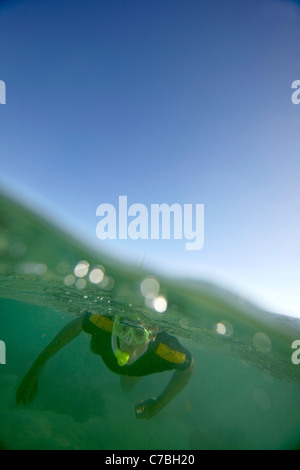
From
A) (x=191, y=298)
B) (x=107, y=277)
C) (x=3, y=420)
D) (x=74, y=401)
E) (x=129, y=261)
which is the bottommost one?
(x=74, y=401)

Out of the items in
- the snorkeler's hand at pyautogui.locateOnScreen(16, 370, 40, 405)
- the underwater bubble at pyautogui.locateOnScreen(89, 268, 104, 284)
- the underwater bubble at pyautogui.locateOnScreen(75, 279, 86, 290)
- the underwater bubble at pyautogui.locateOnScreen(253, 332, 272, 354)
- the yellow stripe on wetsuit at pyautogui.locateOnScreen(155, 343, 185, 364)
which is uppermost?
the underwater bubble at pyautogui.locateOnScreen(89, 268, 104, 284)

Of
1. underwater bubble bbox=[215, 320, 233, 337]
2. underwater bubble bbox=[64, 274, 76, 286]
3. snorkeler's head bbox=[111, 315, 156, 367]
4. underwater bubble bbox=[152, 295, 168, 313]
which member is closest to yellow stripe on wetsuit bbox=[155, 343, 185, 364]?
snorkeler's head bbox=[111, 315, 156, 367]

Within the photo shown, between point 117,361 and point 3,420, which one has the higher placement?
point 117,361

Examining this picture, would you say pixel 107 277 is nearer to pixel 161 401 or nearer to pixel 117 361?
pixel 117 361

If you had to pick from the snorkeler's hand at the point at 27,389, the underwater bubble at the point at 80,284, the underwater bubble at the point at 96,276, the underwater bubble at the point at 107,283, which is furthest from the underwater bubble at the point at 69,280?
the snorkeler's hand at the point at 27,389

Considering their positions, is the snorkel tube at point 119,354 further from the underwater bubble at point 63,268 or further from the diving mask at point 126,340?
the underwater bubble at point 63,268

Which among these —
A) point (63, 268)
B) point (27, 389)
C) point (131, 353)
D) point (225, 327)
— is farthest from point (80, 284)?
point (225, 327)

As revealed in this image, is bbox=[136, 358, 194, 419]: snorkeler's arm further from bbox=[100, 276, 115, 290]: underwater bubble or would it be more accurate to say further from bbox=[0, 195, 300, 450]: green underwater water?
bbox=[100, 276, 115, 290]: underwater bubble
